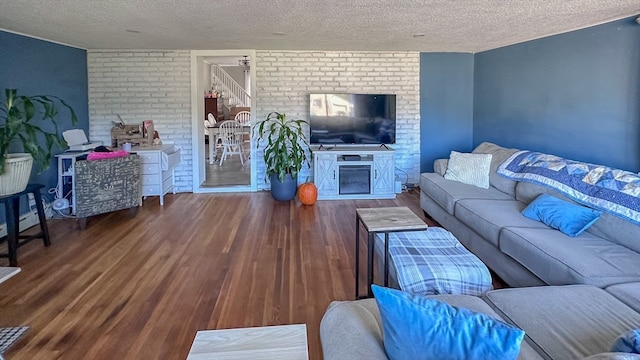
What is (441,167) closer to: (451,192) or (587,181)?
(451,192)

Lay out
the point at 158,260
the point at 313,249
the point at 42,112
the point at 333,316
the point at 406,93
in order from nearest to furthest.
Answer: the point at 333,316, the point at 158,260, the point at 313,249, the point at 42,112, the point at 406,93

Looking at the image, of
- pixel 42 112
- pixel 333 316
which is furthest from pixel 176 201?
pixel 333 316

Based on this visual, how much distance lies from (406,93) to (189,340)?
5105mm

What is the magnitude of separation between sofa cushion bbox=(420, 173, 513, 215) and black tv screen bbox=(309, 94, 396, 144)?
1624mm

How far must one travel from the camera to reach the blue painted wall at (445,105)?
6.45m

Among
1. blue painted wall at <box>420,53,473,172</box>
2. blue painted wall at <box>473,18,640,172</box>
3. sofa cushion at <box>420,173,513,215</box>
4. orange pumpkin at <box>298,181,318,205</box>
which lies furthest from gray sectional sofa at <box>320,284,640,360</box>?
blue painted wall at <box>420,53,473,172</box>

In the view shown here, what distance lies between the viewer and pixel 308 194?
5.64m

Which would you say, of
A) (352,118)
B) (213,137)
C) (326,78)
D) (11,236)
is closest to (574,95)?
(352,118)

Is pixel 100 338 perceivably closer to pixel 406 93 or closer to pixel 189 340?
pixel 189 340

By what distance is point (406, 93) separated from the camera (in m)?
6.53

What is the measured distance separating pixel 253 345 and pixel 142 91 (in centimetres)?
575

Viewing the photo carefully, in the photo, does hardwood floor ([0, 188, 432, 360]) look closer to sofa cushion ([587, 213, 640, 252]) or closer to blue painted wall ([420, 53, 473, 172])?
sofa cushion ([587, 213, 640, 252])

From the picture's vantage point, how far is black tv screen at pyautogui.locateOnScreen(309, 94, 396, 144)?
6.18 m

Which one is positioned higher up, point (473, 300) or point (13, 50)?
point (13, 50)
